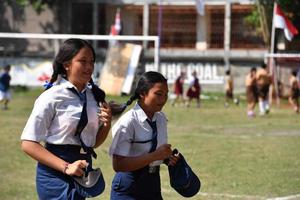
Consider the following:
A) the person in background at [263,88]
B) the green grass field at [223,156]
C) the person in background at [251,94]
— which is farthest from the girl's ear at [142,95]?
the person in background at [263,88]

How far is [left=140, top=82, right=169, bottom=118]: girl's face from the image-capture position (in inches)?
234

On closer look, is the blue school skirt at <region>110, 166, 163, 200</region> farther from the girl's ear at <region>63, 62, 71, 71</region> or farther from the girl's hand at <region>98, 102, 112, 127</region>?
the girl's ear at <region>63, 62, 71, 71</region>

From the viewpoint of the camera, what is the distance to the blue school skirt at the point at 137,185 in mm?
5957

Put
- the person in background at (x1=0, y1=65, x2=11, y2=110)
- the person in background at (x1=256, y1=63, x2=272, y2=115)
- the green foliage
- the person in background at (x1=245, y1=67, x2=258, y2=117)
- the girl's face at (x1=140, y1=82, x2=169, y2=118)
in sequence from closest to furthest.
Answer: the girl's face at (x1=140, y1=82, x2=169, y2=118), the person in background at (x1=245, y1=67, x2=258, y2=117), the person in background at (x1=256, y1=63, x2=272, y2=115), the person in background at (x1=0, y1=65, x2=11, y2=110), the green foliage

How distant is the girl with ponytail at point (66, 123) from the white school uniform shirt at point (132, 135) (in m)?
0.60

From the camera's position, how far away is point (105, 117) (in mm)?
5273

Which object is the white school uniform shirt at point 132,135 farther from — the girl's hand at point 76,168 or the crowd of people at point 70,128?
the girl's hand at point 76,168

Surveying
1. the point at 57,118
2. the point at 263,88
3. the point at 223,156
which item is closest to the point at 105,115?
the point at 57,118

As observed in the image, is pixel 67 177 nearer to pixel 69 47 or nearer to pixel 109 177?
pixel 69 47

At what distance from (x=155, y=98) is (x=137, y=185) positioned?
2.11 feet

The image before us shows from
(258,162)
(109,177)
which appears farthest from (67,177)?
(258,162)

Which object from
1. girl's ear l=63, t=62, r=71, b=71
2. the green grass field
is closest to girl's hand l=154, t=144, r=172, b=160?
girl's ear l=63, t=62, r=71, b=71

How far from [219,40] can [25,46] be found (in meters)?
9.45

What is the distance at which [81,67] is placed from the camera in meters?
5.24
